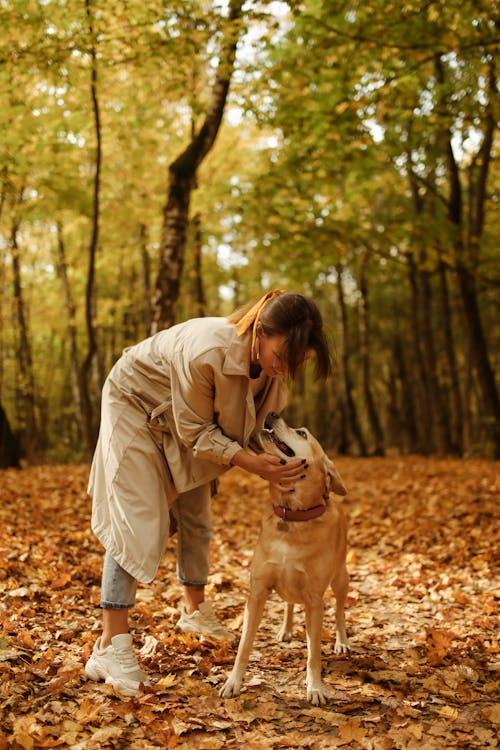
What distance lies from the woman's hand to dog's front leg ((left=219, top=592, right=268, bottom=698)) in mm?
651

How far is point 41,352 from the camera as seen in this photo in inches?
A: 1043

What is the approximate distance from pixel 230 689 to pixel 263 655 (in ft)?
2.40

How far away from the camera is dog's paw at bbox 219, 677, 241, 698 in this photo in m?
3.46

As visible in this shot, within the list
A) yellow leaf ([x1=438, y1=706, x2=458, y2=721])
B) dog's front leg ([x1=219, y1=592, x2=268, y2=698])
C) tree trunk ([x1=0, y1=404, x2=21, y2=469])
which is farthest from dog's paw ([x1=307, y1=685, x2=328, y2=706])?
tree trunk ([x1=0, y1=404, x2=21, y2=469])

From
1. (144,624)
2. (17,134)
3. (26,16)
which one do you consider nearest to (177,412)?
(144,624)

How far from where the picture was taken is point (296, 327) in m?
3.19

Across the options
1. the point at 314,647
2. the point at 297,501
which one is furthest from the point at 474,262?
the point at 314,647

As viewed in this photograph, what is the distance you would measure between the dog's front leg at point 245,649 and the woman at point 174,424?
47 cm

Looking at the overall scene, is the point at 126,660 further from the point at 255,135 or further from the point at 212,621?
the point at 255,135

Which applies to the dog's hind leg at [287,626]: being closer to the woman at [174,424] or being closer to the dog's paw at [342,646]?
the dog's paw at [342,646]

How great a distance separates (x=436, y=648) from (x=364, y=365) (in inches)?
591

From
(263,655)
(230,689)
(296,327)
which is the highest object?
(296,327)

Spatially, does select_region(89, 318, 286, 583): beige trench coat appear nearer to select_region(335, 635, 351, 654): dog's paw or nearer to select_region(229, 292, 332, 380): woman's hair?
select_region(229, 292, 332, 380): woman's hair

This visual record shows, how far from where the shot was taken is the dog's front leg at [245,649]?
3.47 meters
